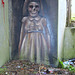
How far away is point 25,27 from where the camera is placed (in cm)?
471

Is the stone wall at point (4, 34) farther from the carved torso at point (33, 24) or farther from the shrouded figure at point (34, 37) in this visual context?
the carved torso at point (33, 24)

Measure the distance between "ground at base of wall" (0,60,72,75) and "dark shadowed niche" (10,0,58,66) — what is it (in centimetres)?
44

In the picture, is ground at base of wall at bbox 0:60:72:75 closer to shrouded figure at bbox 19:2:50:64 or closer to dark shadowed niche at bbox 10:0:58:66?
shrouded figure at bbox 19:2:50:64

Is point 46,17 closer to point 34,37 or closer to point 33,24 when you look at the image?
point 33,24

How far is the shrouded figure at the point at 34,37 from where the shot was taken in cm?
460

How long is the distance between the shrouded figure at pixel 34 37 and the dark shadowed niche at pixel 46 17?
0.16 meters

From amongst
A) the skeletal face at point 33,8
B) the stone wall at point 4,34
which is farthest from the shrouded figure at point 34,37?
the stone wall at point 4,34

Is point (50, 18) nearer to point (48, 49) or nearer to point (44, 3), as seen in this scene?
point (44, 3)

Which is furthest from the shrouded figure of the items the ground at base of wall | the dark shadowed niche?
the ground at base of wall

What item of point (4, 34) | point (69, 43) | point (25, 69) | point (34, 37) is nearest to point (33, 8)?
point (34, 37)

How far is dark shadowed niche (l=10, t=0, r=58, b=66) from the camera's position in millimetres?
4488

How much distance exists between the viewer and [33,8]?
4.60m

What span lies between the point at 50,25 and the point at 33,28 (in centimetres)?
69

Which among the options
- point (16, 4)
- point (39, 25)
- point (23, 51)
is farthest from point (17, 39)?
point (16, 4)
